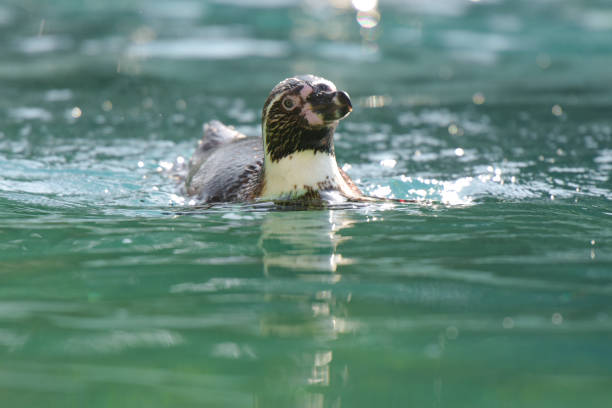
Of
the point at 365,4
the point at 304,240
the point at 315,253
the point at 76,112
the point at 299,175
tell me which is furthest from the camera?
the point at 365,4

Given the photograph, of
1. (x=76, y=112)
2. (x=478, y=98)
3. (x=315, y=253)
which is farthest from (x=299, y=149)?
(x=478, y=98)

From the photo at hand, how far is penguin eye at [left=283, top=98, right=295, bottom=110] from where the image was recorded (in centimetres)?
623

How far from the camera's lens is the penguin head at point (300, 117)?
6.07 m

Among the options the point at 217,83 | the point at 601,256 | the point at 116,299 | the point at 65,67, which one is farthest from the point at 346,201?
the point at 65,67

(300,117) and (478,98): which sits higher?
(478,98)

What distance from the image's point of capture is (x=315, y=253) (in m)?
4.84

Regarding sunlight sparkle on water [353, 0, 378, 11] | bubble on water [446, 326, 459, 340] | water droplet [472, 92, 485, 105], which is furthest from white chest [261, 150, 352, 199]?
sunlight sparkle on water [353, 0, 378, 11]

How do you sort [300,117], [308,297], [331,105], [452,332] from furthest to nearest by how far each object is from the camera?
[300,117]
[331,105]
[308,297]
[452,332]

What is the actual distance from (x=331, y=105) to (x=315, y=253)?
1.50 metres

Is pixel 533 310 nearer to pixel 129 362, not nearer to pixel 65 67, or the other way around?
pixel 129 362

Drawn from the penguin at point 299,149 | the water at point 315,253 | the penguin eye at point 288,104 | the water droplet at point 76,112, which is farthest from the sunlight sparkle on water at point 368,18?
the penguin eye at point 288,104

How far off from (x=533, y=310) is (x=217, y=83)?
965cm

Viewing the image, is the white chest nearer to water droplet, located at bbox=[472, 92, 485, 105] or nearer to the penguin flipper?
the penguin flipper

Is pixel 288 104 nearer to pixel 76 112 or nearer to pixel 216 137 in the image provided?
pixel 216 137
